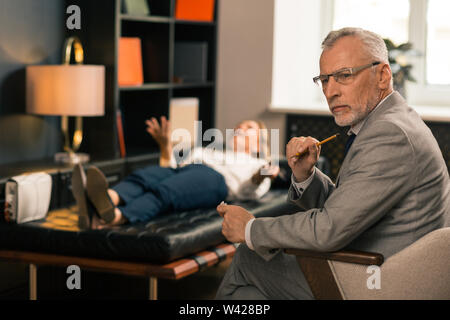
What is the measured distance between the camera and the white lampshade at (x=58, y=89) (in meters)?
3.71

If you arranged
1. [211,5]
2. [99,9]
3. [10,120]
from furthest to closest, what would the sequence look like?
[211,5]
[99,9]
[10,120]

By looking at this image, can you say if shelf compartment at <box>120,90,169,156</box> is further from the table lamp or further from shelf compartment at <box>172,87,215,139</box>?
the table lamp

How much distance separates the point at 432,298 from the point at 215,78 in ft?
11.7

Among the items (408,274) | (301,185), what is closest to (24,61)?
(301,185)

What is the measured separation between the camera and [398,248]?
73.6 inches

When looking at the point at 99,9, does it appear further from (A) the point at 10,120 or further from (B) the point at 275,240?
(B) the point at 275,240

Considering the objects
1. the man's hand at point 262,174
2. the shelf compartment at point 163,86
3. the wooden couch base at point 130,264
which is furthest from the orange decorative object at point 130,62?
the wooden couch base at point 130,264

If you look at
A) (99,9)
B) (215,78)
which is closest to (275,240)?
(99,9)

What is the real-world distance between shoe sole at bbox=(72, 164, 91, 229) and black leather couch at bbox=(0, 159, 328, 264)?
0.28ft

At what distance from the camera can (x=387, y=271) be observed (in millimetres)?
1854

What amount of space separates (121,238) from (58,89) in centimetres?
124

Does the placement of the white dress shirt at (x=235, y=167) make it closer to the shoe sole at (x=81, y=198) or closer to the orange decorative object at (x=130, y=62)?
the orange decorative object at (x=130, y=62)

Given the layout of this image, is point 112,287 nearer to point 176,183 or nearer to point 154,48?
point 176,183

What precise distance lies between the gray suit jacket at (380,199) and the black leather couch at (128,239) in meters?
0.94
